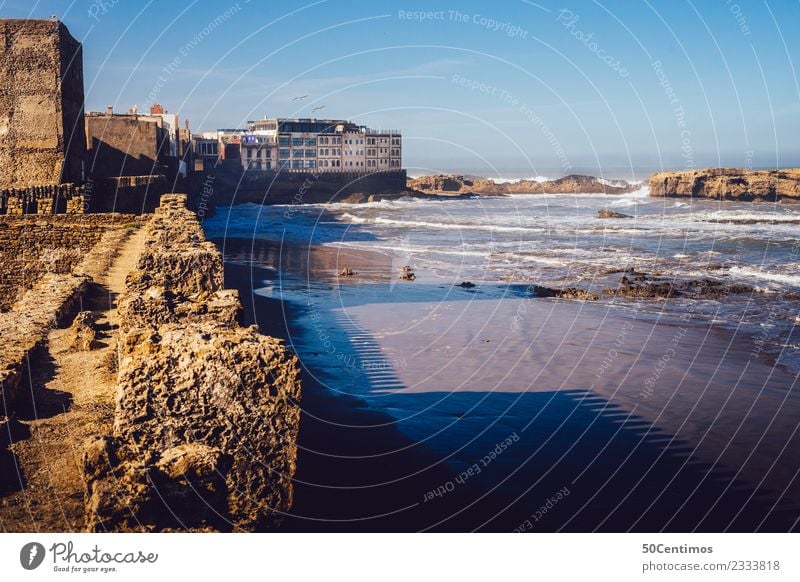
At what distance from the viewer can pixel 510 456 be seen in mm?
9828

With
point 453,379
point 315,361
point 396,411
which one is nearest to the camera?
point 396,411

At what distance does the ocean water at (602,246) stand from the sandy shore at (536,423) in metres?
2.38

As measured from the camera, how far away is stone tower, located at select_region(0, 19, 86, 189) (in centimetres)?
2569

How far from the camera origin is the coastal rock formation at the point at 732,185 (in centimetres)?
7156

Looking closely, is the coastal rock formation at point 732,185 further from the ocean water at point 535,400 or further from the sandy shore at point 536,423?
the sandy shore at point 536,423

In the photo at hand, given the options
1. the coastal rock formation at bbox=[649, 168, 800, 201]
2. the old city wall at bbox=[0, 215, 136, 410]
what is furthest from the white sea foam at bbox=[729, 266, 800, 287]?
the coastal rock formation at bbox=[649, 168, 800, 201]

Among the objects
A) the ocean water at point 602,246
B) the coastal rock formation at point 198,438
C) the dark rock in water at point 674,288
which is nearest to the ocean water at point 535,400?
the ocean water at point 602,246

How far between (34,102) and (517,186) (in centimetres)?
9456

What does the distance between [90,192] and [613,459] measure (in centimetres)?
1844

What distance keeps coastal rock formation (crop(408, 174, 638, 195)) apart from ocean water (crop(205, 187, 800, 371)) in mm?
38778

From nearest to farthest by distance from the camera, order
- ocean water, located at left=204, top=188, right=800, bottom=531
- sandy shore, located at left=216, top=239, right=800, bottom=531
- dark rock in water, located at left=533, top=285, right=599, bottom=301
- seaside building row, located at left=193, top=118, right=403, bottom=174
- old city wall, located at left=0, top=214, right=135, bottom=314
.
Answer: sandy shore, located at left=216, top=239, right=800, bottom=531, ocean water, located at left=204, top=188, right=800, bottom=531, old city wall, located at left=0, top=214, right=135, bottom=314, dark rock in water, located at left=533, top=285, right=599, bottom=301, seaside building row, located at left=193, top=118, right=403, bottom=174

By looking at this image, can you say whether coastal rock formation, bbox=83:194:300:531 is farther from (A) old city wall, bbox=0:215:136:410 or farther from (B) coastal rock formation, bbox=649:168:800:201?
(B) coastal rock formation, bbox=649:168:800:201

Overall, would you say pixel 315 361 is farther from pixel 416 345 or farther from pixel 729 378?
pixel 729 378
